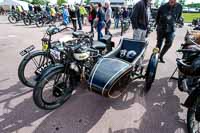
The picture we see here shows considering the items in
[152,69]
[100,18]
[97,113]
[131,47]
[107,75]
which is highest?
[100,18]

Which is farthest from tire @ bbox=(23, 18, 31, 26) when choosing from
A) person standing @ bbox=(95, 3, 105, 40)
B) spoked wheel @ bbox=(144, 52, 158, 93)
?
spoked wheel @ bbox=(144, 52, 158, 93)

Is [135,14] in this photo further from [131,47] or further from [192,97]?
[192,97]

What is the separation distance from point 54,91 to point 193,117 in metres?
2.16

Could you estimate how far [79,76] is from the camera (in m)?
3.42

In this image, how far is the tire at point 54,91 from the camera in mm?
2883

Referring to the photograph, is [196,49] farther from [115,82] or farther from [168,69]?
[168,69]

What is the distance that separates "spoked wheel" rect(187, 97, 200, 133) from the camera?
249 cm

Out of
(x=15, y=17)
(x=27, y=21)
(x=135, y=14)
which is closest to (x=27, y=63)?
(x=135, y=14)

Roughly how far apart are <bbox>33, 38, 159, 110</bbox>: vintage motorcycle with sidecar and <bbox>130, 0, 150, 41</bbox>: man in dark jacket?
1749 mm

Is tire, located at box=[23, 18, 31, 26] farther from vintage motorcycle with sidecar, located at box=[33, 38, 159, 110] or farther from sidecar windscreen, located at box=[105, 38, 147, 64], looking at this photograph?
vintage motorcycle with sidecar, located at box=[33, 38, 159, 110]

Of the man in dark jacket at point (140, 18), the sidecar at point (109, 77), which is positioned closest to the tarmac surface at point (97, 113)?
the sidecar at point (109, 77)

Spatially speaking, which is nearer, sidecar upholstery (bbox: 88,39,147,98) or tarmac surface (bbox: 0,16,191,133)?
tarmac surface (bbox: 0,16,191,133)

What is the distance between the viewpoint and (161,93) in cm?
390

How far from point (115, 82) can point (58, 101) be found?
3.46 ft
